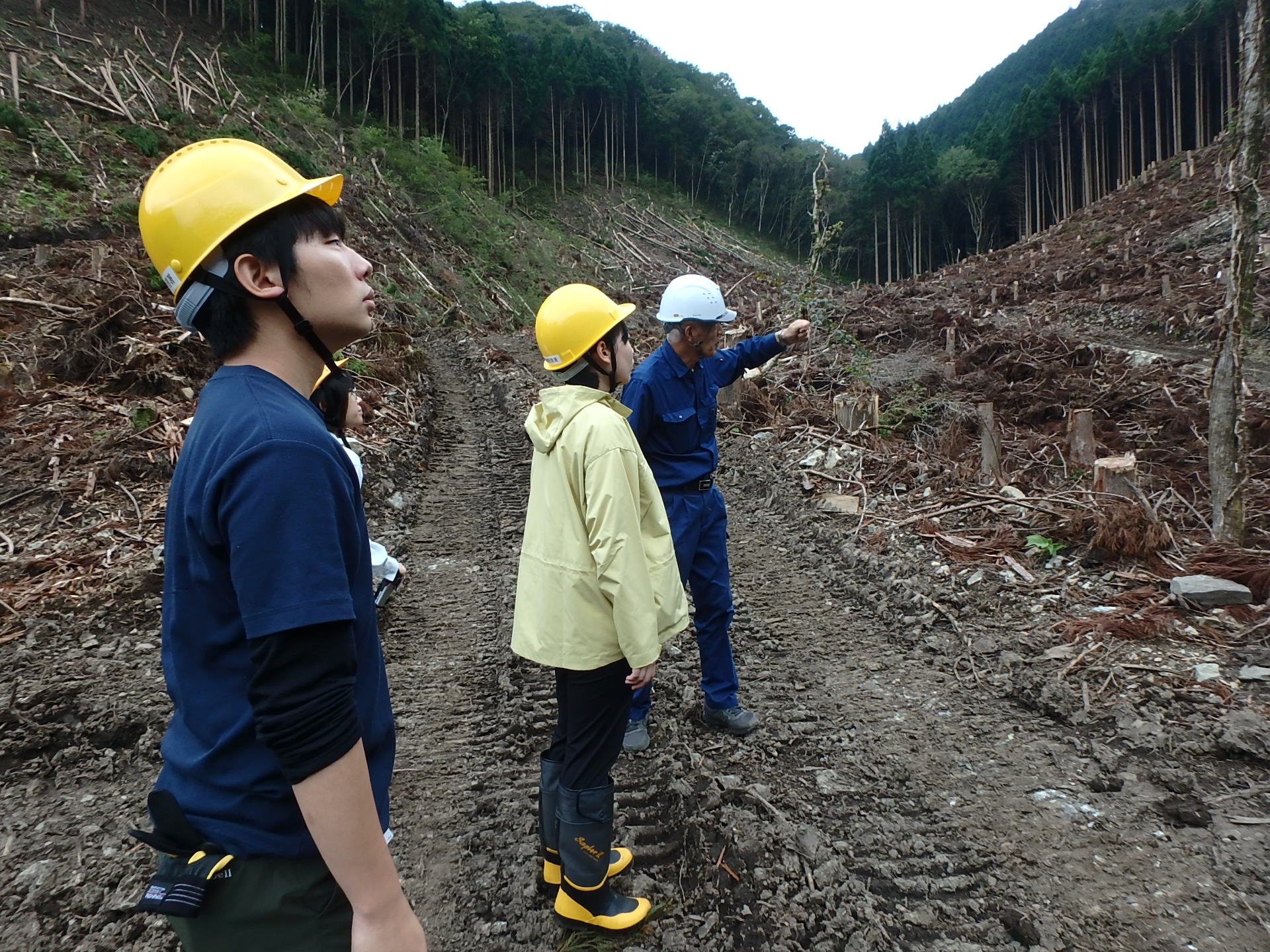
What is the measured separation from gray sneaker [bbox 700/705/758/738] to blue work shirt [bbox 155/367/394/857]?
8.63 ft

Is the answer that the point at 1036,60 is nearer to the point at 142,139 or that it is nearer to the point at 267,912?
the point at 142,139

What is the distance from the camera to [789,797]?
9.60 ft

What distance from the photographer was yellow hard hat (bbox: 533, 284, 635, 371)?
2270 mm

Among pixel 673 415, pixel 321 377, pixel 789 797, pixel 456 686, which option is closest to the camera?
pixel 321 377

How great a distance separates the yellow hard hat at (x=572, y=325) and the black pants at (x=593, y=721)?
1021mm

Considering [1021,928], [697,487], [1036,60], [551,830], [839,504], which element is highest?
[1036,60]

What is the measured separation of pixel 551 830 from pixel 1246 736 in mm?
2980

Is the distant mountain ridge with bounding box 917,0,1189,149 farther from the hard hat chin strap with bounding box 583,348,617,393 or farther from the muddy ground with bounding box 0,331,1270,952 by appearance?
the hard hat chin strap with bounding box 583,348,617,393

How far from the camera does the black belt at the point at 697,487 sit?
3287 millimetres

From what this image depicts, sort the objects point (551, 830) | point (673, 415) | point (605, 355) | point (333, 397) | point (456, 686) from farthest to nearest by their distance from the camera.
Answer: point (456, 686) → point (673, 415) → point (551, 830) → point (605, 355) → point (333, 397)

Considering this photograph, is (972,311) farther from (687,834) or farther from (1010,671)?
(687,834)

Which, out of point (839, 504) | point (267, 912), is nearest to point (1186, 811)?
point (267, 912)

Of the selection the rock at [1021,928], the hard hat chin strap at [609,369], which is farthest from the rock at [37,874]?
the rock at [1021,928]

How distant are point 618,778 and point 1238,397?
15.3 feet
